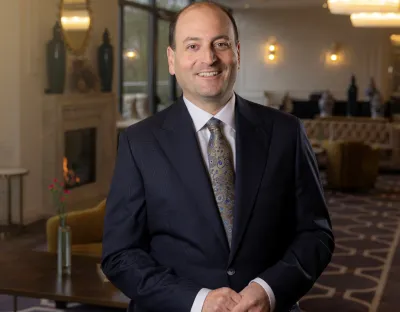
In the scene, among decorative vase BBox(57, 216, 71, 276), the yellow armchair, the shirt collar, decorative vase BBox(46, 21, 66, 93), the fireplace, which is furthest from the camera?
the fireplace

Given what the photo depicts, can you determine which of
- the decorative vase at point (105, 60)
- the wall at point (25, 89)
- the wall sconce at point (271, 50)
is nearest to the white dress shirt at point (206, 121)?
the wall at point (25, 89)

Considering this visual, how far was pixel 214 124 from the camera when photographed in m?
2.00

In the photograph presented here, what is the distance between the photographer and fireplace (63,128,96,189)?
9.64 metres

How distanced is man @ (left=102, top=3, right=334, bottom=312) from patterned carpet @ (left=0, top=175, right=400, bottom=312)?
3.39 metres

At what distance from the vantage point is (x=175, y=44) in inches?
77.1

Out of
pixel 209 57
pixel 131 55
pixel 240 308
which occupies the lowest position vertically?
pixel 240 308

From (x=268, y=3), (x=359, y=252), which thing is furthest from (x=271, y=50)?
(x=359, y=252)

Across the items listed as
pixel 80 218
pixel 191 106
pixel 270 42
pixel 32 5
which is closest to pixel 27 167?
pixel 32 5

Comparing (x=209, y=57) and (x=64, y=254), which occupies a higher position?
(x=209, y=57)

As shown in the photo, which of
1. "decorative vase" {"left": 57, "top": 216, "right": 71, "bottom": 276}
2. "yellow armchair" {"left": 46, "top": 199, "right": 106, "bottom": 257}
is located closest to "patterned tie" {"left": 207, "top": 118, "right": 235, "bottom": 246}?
"decorative vase" {"left": 57, "top": 216, "right": 71, "bottom": 276}

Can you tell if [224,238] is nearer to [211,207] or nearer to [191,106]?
[211,207]

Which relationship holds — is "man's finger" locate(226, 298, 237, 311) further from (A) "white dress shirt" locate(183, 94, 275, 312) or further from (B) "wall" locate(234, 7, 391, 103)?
(B) "wall" locate(234, 7, 391, 103)

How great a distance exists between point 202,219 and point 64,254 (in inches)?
111

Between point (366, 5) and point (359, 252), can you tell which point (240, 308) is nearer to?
point (359, 252)
